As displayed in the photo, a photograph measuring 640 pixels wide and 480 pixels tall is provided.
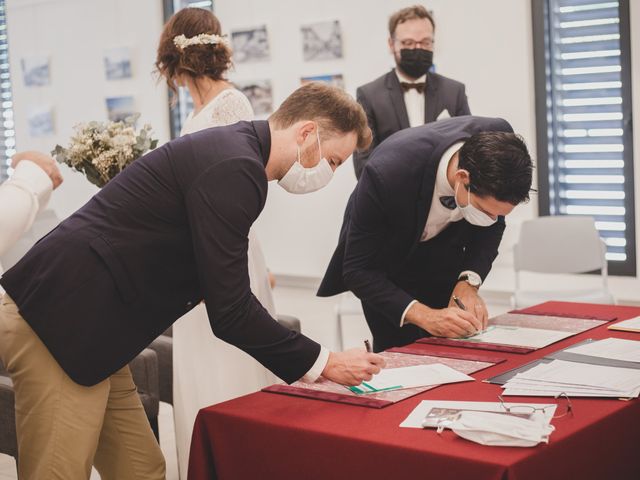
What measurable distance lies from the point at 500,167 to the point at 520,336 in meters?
0.54

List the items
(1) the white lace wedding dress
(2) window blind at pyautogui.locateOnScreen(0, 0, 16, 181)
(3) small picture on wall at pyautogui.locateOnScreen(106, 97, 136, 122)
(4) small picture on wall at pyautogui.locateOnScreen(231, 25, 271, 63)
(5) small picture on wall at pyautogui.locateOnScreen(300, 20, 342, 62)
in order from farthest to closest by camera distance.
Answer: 1. (2) window blind at pyautogui.locateOnScreen(0, 0, 16, 181)
2. (3) small picture on wall at pyautogui.locateOnScreen(106, 97, 136, 122)
3. (4) small picture on wall at pyautogui.locateOnScreen(231, 25, 271, 63)
4. (5) small picture on wall at pyautogui.locateOnScreen(300, 20, 342, 62)
5. (1) the white lace wedding dress

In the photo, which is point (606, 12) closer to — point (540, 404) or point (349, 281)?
point (349, 281)

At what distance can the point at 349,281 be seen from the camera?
283 cm

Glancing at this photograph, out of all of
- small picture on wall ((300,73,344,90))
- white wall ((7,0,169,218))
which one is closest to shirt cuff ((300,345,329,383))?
small picture on wall ((300,73,344,90))

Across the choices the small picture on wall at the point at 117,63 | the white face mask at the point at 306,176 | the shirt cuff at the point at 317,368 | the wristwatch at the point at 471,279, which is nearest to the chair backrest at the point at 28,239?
the small picture on wall at the point at 117,63

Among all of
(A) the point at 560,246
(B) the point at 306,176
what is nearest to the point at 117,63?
(A) the point at 560,246

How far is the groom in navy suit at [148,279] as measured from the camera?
1914 mm

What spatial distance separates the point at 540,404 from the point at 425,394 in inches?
10.9

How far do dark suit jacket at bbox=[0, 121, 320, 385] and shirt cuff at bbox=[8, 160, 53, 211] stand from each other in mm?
232

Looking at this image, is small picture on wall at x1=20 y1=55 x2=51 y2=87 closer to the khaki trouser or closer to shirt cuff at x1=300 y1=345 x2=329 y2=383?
the khaki trouser

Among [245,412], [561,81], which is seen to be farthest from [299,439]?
[561,81]

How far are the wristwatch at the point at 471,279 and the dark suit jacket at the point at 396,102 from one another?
1.65m

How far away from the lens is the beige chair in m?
4.59

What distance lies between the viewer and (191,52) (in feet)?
10.3
